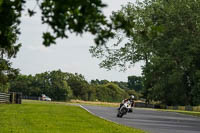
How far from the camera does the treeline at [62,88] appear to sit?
10256cm

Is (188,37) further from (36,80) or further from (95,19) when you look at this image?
(36,80)

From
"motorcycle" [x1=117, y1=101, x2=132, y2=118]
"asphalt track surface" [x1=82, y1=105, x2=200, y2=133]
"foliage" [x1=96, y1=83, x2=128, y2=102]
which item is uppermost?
"foliage" [x1=96, y1=83, x2=128, y2=102]

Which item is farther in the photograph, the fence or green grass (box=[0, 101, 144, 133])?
the fence

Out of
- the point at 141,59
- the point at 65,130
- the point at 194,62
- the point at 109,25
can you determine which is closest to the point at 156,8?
the point at 194,62

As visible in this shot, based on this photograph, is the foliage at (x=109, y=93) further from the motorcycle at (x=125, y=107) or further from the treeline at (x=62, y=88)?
the motorcycle at (x=125, y=107)

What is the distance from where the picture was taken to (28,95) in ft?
340

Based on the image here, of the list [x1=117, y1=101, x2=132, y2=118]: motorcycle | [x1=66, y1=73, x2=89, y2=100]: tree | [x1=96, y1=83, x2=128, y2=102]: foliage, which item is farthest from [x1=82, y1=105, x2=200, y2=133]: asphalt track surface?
[x1=96, y1=83, x2=128, y2=102]: foliage

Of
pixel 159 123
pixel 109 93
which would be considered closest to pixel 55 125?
pixel 159 123

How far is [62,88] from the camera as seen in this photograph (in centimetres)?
10106

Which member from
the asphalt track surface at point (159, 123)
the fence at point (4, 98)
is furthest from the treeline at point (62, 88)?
the asphalt track surface at point (159, 123)

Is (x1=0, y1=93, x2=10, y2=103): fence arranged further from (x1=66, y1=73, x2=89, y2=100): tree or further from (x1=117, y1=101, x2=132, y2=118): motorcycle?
(x1=66, y1=73, x2=89, y2=100): tree

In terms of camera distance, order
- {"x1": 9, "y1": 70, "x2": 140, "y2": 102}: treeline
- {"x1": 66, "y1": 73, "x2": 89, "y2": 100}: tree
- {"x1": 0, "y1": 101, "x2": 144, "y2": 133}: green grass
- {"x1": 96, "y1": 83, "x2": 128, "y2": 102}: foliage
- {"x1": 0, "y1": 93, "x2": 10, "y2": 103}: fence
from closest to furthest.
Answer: {"x1": 0, "y1": 101, "x2": 144, "y2": 133}: green grass → {"x1": 0, "y1": 93, "x2": 10, "y2": 103}: fence → {"x1": 9, "y1": 70, "x2": 140, "y2": 102}: treeline → {"x1": 66, "y1": 73, "x2": 89, "y2": 100}: tree → {"x1": 96, "y1": 83, "x2": 128, "y2": 102}: foliage

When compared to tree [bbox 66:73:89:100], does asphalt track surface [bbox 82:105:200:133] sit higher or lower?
lower

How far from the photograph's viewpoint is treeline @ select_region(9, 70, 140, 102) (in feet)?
336
